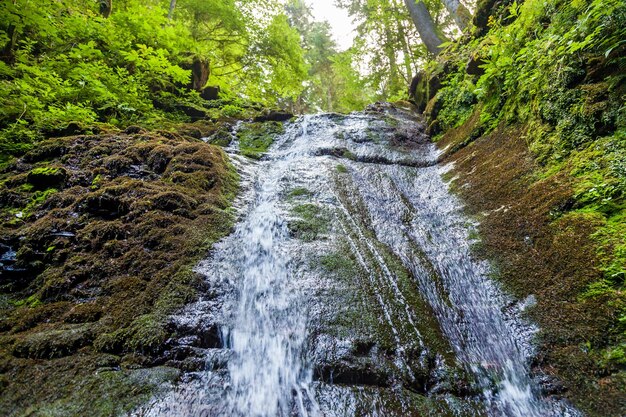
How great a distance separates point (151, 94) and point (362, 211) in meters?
7.88

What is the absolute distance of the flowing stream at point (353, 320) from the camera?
7.75 ft

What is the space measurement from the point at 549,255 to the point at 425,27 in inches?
417

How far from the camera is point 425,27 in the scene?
1081 cm

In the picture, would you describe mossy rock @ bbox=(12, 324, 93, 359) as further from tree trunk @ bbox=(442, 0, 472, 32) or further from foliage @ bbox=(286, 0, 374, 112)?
foliage @ bbox=(286, 0, 374, 112)

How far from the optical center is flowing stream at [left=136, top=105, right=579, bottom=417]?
7.75ft

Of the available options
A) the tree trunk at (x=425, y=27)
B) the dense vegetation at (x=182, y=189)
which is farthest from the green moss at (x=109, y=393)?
the tree trunk at (x=425, y=27)

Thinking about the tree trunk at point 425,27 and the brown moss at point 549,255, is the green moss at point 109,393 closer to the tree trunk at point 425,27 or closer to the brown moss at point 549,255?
the brown moss at point 549,255

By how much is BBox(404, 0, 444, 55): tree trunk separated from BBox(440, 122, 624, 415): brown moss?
712 centimetres

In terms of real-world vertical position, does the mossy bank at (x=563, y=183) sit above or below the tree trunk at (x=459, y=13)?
below

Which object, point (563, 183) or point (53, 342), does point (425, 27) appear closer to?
point (563, 183)

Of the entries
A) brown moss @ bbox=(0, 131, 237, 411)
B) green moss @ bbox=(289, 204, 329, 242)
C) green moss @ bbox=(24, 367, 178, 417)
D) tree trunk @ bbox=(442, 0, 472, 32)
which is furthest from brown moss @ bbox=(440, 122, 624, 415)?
tree trunk @ bbox=(442, 0, 472, 32)

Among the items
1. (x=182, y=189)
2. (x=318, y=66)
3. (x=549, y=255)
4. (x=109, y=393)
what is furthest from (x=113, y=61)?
(x=318, y=66)

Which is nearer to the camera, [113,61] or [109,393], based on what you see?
[109,393]

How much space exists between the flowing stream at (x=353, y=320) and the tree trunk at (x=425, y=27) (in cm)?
778
